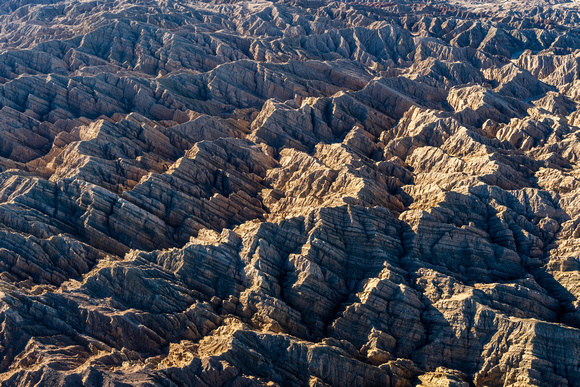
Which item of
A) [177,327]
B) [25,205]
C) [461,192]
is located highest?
[461,192]

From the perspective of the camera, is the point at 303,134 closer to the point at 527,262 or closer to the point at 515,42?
the point at 527,262

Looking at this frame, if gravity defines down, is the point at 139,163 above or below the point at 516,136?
below

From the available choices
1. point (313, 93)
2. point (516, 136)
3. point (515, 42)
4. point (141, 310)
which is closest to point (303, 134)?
point (313, 93)

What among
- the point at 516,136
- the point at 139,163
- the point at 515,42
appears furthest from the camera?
the point at 515,42

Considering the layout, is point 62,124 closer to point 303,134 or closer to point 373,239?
point 303,134

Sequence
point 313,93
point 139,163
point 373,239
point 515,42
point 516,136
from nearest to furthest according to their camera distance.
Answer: point 373,239, point 139,163, point 516,136, point 313,93, point 515,42

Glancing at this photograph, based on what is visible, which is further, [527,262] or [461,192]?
[461,192]
